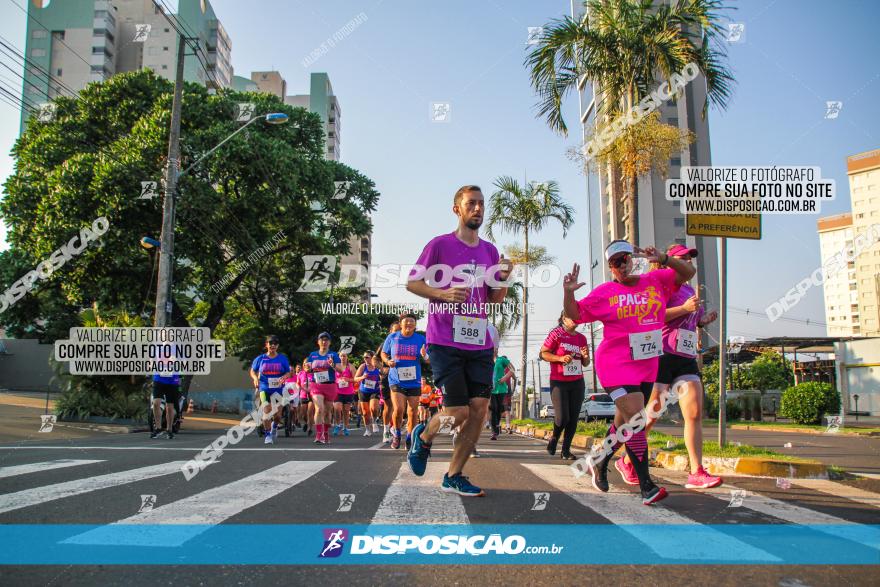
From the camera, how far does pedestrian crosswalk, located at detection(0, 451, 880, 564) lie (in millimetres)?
3324

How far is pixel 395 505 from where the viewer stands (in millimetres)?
4262

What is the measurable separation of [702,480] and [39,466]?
643 cm

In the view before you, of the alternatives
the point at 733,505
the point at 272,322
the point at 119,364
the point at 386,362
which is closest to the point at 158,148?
the point at 119,364

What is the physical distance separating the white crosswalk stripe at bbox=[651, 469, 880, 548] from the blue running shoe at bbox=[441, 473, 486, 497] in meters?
1.85

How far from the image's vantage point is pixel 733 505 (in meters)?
4.54

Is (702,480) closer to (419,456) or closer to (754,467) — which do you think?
(754,467)

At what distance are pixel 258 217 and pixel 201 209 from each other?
2.44 metres

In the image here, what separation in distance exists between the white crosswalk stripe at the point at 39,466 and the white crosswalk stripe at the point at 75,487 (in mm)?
883

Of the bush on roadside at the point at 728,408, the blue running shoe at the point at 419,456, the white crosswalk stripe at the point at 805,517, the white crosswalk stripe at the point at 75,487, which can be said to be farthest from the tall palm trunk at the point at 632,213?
the bush on roadside at the point at 728,408

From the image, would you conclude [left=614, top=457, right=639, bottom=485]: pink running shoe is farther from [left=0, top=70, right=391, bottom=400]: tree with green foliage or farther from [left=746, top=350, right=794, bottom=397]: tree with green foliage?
[left=746, top=350, right=794, bottom=397]: tree with green foliage

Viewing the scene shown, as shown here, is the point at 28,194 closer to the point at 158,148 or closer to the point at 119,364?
the point at 158,148

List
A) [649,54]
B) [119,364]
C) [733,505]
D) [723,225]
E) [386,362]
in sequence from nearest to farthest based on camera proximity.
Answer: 1. [733,505]
2. [723,225]
3. [386,362]
4. [649,54]
5. [119,364]

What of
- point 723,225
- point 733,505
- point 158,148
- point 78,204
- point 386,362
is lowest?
point 733,505

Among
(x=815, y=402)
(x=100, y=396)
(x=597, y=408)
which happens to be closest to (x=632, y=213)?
(x=100, y=396)
